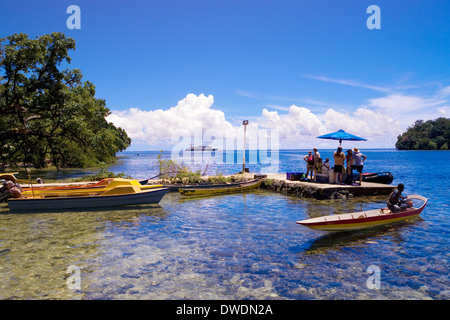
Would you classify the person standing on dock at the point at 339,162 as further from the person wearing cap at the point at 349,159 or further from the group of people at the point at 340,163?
the person wearing cap at the point at 349,159

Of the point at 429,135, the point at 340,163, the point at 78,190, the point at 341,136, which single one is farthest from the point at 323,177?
the point at 429,135

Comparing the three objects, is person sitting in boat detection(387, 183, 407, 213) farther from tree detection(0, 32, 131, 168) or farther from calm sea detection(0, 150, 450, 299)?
tree detection(0, 32, 131, 168)

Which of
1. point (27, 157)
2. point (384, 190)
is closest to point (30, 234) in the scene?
point (384, 190)

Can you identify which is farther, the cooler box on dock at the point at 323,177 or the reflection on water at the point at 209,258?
the cooler box on dock at the point at 323,177

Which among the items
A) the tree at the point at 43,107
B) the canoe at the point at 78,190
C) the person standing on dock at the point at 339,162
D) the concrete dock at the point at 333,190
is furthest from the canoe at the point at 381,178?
the tree at the point at 43,107

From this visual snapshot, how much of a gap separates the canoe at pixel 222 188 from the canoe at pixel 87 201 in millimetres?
4014

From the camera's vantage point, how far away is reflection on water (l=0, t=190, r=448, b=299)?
691 cm

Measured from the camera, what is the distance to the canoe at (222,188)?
2085 centimetres

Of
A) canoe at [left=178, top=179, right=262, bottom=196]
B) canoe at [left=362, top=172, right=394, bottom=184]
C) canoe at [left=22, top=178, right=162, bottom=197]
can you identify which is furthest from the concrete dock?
canoe at [left=22, top=178, right=162, bottom=197]

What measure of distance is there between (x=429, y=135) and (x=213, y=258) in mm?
206792

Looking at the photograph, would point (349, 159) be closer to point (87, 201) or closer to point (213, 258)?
point (213, 258)

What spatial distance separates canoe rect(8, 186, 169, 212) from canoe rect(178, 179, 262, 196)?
4.01 m
